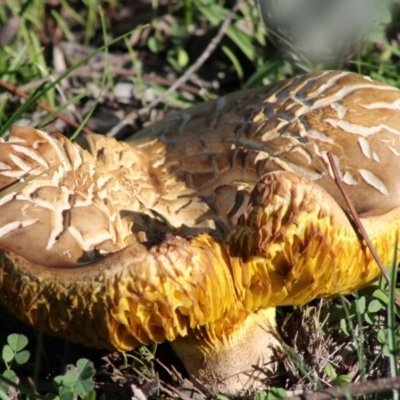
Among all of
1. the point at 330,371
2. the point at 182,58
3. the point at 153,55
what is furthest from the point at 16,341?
the point at 153,55

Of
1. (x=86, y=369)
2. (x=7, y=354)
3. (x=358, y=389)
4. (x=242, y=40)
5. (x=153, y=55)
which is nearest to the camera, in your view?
(x=358, y=389)

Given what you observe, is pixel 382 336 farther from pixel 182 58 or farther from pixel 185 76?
pixel 182 58

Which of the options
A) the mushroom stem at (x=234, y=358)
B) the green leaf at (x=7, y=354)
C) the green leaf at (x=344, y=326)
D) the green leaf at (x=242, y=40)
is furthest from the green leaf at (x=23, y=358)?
the green leaf at (x=242, y=40)

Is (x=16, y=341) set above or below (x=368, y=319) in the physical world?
above

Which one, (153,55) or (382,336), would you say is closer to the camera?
(382,336)

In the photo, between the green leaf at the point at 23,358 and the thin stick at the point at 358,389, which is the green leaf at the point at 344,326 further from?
the green leaf at the point at 23,358

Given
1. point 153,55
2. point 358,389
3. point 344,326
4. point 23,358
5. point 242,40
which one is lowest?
point 344,326

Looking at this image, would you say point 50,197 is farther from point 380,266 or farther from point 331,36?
point 331,36
